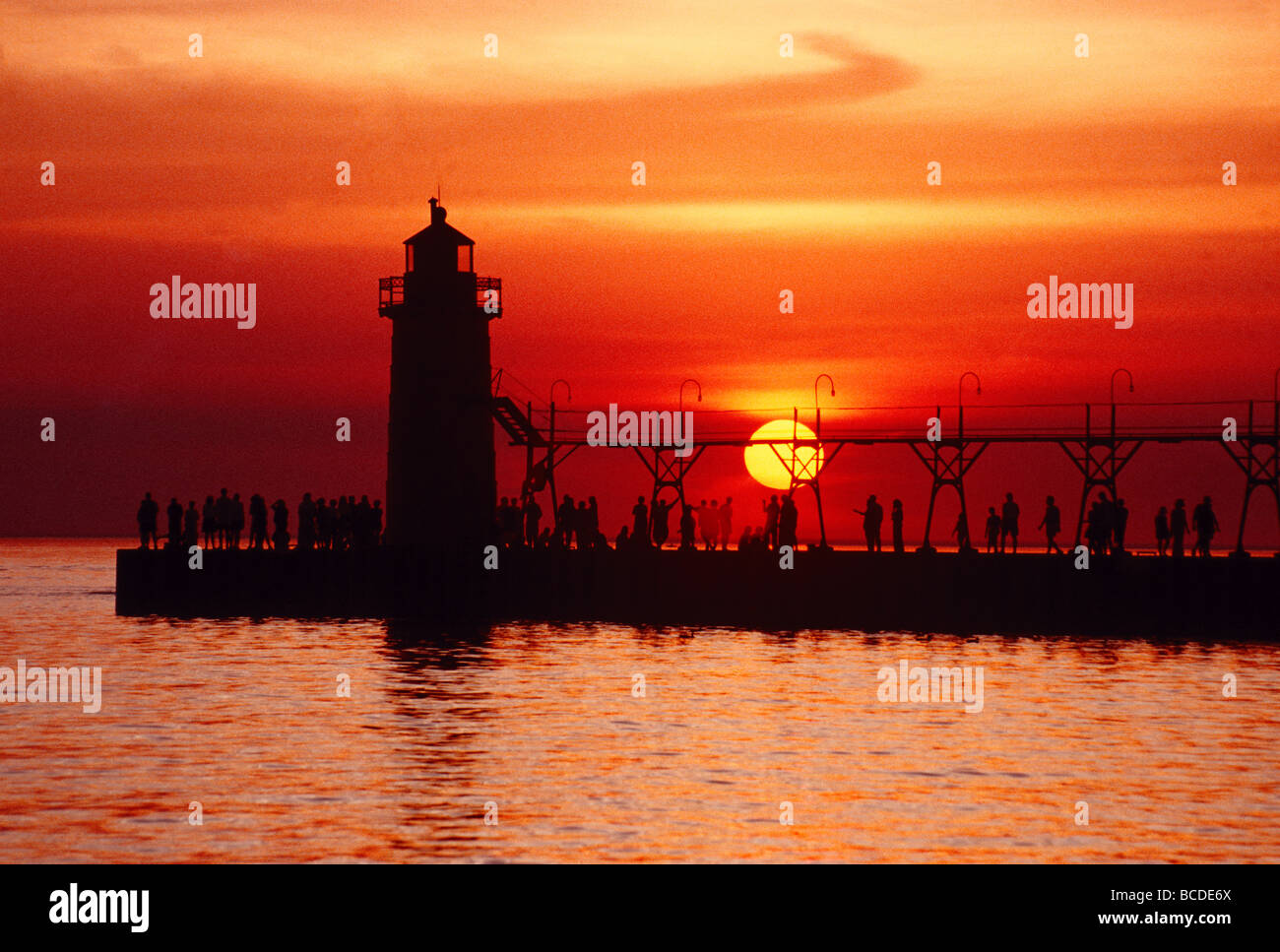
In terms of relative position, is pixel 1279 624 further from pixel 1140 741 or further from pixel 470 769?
pixel 470 769

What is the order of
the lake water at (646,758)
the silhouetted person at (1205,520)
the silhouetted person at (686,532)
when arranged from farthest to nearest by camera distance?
the silhouetted person at (686,532) → the silhouetted person at (1205,520) → the lake water at (646,758)

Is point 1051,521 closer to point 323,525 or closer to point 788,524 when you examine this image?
point 788,524

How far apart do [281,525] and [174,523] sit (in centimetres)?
371

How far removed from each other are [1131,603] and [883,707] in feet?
52.4

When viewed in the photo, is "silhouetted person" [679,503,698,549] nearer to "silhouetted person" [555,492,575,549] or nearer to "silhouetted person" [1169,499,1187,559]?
"silhouetted person" [555,492,575,549]

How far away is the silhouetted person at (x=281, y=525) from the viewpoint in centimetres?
5344

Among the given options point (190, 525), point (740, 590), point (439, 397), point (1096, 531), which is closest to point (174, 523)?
point (190, 525)

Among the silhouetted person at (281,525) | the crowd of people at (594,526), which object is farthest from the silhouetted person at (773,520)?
the silhouetted person at (281,525)

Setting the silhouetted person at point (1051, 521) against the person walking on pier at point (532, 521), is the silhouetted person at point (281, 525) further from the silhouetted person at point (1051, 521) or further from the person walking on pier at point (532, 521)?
the silhouetted person at point (1051, 521)

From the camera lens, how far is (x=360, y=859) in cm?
1580

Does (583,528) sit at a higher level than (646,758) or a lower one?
higher

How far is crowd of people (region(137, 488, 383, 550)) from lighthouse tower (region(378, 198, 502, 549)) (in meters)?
1.18

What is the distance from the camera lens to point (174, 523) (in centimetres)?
5431
